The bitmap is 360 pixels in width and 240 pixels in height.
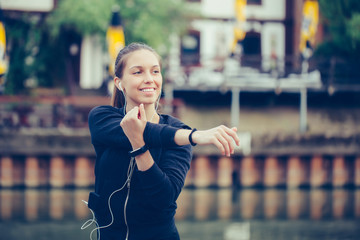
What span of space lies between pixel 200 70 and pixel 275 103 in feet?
8.92

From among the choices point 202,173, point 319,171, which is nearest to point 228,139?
point 202,173

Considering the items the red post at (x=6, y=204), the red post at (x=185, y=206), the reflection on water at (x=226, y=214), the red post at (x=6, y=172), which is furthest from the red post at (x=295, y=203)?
the red post at (x=6, y=172)

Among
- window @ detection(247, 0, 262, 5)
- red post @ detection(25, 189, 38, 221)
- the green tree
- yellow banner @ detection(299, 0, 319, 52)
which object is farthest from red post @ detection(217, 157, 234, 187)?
window @ detection(247, 0, 262, 5)

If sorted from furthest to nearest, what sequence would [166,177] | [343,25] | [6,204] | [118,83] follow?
[343,25] → [6,204] → [118,83] → [166,177]

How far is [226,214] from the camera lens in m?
10.6

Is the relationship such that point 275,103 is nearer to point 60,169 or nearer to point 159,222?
point 60,169

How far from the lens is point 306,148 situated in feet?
46.2

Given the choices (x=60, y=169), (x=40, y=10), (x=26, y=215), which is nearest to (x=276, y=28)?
(x=40, y=10)

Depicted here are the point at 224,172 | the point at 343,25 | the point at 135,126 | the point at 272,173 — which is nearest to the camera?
the point at 135,126

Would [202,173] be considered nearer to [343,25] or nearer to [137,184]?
[343,25]

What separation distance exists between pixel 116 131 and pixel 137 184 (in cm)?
22

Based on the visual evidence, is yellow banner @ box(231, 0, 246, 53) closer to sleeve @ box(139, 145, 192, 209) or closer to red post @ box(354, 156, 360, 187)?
red post @ box(354, 156, 360, 187)

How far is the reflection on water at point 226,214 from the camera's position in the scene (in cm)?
890

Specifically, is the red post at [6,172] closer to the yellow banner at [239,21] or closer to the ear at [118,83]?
the yellow banner at [239,21]
